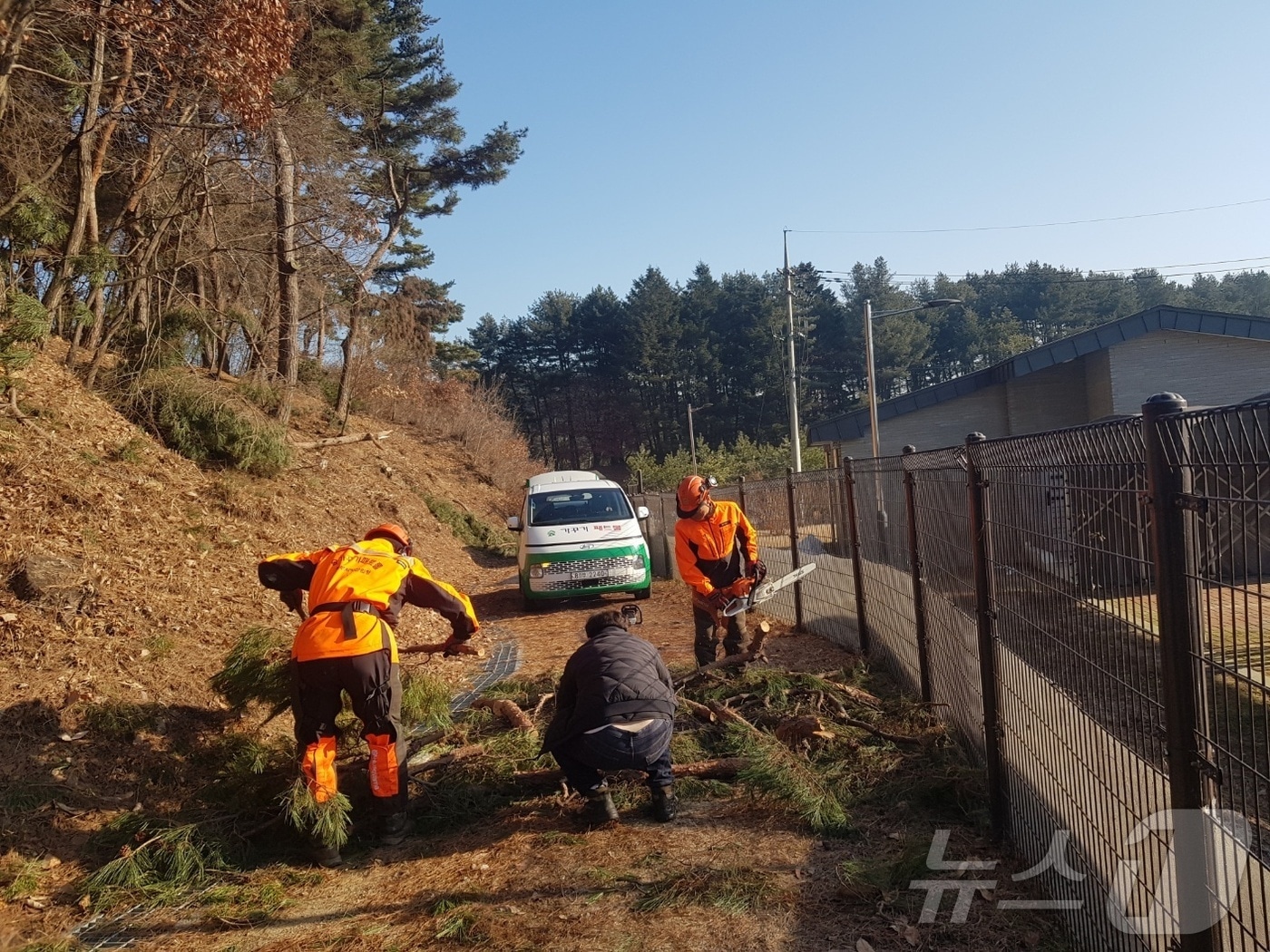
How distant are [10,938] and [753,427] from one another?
64.7 m

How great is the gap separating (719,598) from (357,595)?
3.46 metres

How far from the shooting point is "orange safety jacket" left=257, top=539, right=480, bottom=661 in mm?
4559

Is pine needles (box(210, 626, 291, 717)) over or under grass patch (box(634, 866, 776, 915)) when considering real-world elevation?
over

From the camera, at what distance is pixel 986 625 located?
13.2 ft

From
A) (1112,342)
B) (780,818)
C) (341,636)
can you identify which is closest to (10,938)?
(341,636)

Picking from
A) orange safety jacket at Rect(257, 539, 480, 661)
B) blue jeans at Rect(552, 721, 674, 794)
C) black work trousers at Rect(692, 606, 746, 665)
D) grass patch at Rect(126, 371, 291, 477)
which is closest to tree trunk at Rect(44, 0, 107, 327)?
grass patch at Rect(126, 371, 291, 477)

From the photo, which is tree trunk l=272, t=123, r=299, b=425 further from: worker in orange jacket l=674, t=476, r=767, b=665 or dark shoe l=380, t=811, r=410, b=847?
dark shoe l=380, t=811, r=410, b=847

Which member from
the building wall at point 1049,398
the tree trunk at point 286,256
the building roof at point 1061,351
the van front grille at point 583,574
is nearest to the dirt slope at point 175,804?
the van front grille at point 583,574

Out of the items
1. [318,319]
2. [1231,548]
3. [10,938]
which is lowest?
[10,938]

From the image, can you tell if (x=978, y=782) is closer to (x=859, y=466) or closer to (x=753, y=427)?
(x=859, y=466)

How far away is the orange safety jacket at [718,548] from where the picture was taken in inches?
289

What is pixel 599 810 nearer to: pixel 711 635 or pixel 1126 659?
pixel 1126 659

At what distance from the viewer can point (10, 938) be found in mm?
3195

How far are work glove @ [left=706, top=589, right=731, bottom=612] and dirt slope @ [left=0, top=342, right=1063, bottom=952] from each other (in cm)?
113
